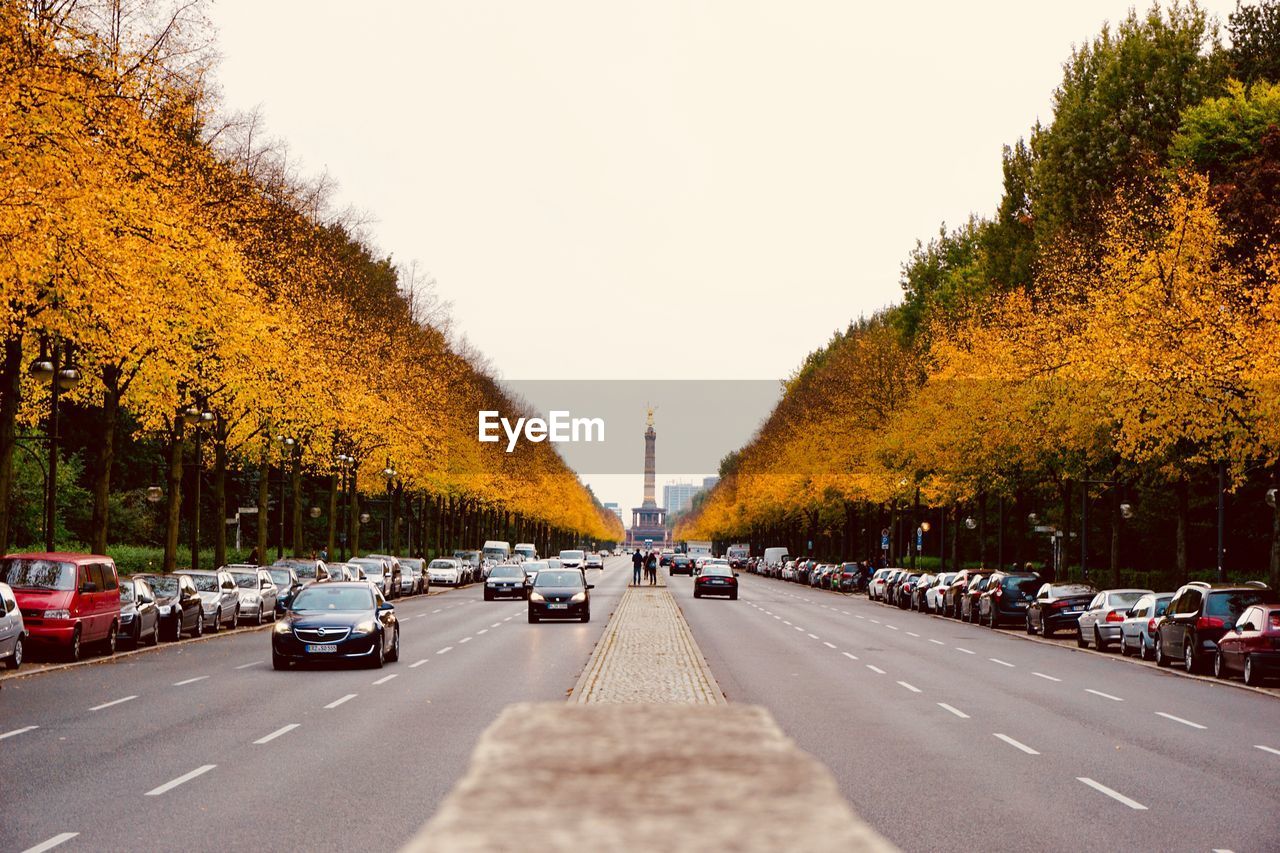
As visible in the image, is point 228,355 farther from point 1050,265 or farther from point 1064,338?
point 1050,265

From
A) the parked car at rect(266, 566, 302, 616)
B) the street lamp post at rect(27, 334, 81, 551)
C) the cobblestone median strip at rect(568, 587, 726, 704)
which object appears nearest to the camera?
the cobblestone median strip at rect(568, 587, 726, 704)

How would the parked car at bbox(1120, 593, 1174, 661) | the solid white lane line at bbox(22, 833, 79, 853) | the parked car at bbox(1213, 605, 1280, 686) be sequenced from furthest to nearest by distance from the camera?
1. the parked car at bbox(1120, 593, 1174, 661)
2. the parked car at bbox(1213, 605, 1280, 686)
3. the solid white lane line at bbox(22, 833, 79, 853)

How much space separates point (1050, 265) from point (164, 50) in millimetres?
31643

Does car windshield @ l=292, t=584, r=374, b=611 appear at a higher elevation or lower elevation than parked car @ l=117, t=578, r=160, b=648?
higher

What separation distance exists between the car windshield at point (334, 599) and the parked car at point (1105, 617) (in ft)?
61.6

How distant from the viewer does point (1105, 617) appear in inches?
1416

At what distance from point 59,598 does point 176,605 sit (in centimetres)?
750

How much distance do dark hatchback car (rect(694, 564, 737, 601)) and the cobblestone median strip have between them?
80.8 feet

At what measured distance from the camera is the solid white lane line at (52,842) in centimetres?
923

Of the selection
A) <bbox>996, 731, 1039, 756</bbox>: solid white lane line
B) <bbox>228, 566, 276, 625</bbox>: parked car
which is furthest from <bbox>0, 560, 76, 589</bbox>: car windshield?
<bbox>996, 731, 1039, 756</bbox>: solid white lane line

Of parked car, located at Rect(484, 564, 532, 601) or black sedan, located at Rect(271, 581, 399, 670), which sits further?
parked car, located at Rect(484, 564, 532, 601)

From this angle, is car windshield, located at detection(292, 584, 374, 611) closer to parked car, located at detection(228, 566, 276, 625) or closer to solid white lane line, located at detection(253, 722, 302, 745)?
solid white lane line, located at detection(253, 722, 302, 745)

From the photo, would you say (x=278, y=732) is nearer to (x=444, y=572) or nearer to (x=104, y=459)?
(x=104, y=459)

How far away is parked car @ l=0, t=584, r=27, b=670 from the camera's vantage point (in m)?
23.5
